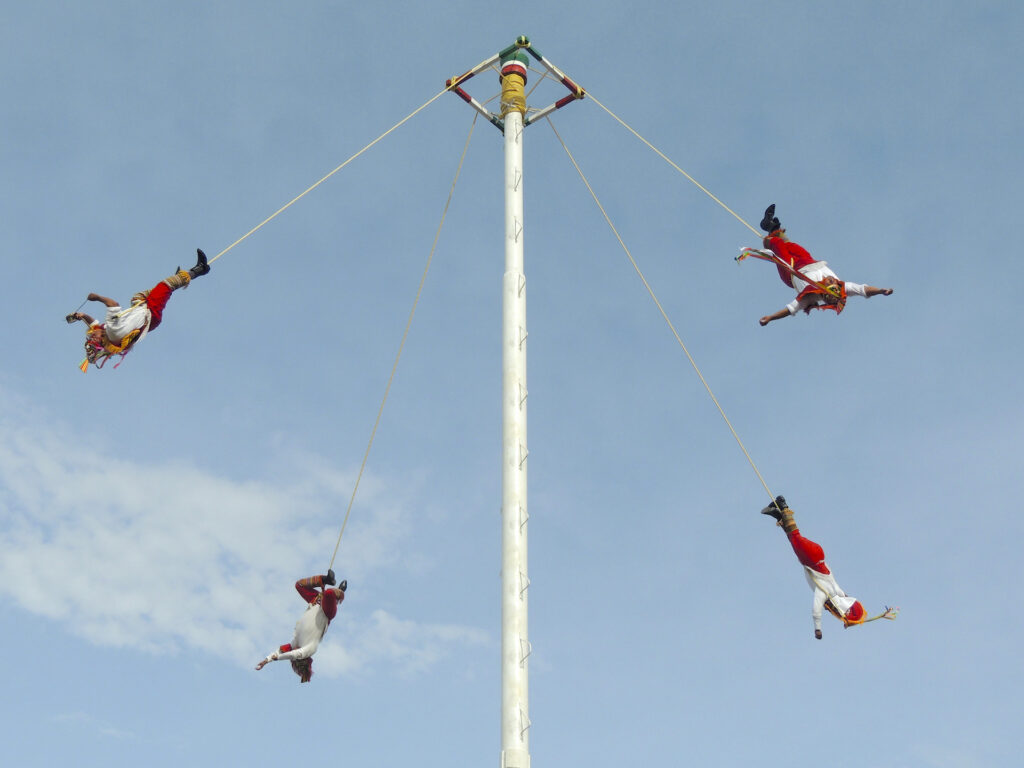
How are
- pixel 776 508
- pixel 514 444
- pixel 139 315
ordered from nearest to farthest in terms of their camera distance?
pixel 514 444
pixel 139 315
pixel 776 508

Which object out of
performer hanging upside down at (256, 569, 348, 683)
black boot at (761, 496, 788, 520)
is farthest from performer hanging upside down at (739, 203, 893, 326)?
performer hanging upside down at (256, 569, 348, 683)

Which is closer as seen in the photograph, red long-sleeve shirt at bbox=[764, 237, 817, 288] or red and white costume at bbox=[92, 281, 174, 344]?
red and white costume at bbox=[92, 281, 174, 344]

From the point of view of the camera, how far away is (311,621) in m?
18.3

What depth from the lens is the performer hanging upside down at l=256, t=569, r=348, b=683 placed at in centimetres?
1812

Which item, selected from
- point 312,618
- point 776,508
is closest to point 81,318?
point 312,618

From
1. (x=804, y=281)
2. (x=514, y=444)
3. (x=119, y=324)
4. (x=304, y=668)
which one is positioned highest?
(x=804, y=281)

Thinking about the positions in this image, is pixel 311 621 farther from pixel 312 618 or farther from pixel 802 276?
pixel 802 276

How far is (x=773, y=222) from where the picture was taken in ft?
67.3

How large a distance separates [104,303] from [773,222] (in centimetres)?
1225

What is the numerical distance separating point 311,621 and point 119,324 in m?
5.95

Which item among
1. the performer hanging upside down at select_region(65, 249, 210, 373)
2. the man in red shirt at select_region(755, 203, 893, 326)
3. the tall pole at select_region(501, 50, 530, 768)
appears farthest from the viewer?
the man in red shirt at select_region(755, 203, 893, 326)

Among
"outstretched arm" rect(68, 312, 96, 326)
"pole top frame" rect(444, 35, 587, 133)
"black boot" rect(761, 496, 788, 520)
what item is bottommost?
"black boot" rect(761, 496, 788, 520)

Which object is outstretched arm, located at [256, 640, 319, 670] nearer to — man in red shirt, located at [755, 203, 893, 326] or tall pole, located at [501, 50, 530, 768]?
tall pole, located at [501, 50, 530, 768]

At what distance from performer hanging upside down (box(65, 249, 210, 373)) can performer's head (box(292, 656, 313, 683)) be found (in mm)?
6003
